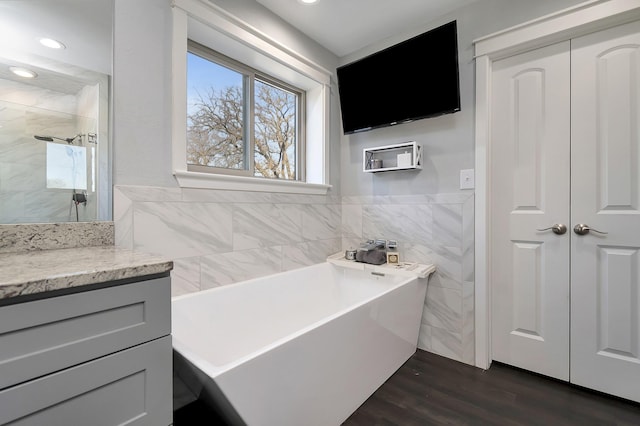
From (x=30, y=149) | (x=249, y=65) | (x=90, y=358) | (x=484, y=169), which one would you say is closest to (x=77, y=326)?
(x=90, y=358)

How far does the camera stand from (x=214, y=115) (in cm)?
213

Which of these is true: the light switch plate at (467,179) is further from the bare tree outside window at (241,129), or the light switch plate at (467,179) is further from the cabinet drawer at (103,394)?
the cabinet drawer at (103,394)

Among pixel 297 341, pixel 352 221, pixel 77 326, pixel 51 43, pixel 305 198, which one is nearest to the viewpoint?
pixel 77 326

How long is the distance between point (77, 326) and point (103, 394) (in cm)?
20

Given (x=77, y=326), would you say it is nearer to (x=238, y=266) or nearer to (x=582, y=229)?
(x=238, y=266)

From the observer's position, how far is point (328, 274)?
2.45 metres

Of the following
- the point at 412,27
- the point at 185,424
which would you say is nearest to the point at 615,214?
the point at 412,27

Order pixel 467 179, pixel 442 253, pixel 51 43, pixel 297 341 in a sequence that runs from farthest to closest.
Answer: pixel 442 253 → pixel 467 179 → pixel 51 43 → pixel 297 341

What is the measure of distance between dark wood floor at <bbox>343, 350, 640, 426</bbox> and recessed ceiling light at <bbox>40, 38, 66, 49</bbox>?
87.6 inches

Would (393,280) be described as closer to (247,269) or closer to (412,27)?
(247,269)

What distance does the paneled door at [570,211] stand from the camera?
64.4 inches

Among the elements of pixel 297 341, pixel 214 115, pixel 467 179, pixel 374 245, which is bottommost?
pixel 297 341

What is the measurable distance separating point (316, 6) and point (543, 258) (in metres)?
2.29

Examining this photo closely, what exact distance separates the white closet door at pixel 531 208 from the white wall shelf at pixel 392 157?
52 centimetres
